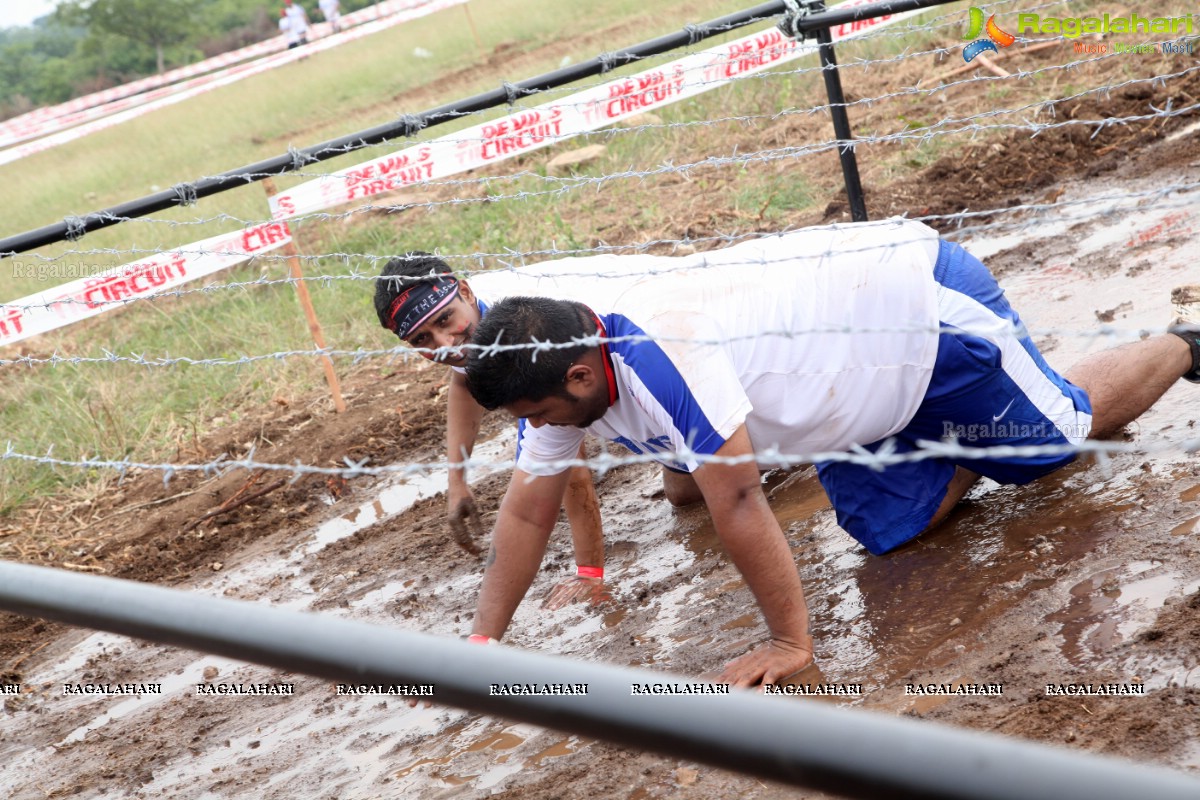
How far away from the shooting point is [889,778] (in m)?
0.78

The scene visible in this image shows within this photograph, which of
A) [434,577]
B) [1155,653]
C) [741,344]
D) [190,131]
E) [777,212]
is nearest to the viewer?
[1155,653]

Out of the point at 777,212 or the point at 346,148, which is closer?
the point at 346,148

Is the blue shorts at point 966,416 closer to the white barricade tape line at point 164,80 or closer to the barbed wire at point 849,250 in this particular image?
the barbed wire at point 849,250

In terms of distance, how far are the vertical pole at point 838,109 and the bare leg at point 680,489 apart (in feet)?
6.35

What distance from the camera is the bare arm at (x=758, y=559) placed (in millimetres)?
2691

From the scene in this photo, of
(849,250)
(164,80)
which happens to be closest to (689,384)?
(849,250)

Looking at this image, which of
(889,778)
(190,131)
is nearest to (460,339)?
(889,778)

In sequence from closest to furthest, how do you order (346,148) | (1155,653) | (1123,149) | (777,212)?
(1155,653), (346,148), (1123,149), (777,212)

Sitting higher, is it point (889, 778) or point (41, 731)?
point (889, 778)

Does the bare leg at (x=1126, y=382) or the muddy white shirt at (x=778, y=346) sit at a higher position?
the muddy white shirt at (x=778, y=346)

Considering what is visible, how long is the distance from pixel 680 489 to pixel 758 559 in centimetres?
144

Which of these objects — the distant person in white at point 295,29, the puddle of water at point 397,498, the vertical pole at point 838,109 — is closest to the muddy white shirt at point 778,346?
the puddle of water at point 397,498

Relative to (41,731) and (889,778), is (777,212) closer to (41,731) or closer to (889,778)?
(41,731)

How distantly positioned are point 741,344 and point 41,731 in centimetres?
288
